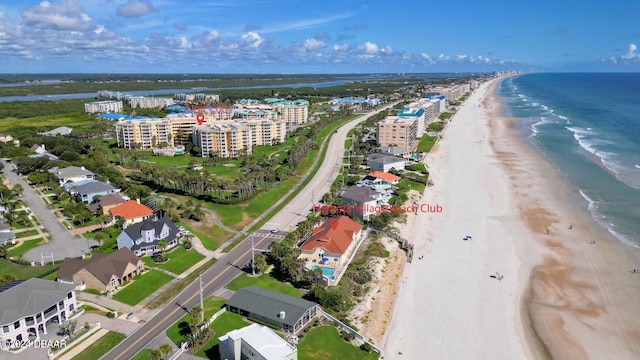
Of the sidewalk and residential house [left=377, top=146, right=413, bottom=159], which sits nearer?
the sidewalk

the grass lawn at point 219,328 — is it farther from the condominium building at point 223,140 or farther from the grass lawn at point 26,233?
the condominium building at point 223,140

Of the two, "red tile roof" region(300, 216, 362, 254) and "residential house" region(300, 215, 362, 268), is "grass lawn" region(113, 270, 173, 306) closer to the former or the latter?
"residential house" region(300, 215, 362, 268)

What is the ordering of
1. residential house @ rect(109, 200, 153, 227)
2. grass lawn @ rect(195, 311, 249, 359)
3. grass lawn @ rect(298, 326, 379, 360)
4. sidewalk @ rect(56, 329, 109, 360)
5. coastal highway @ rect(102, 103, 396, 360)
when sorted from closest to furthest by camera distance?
sidewalk @ rect(56, 329, 109, 360), grass lawn @ rect(298, 326, 379, 360), grass lawn @ rect(195, 311, 249, 359), coastal highway @ rect(102, 103, 396, 360), residential house @ rect(109, 200, 153, 227)

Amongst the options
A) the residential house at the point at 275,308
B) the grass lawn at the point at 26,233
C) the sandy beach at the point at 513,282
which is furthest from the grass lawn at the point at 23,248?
the sandy beach at the point at 513,282

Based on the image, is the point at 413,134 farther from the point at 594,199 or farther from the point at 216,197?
the point at 216,197

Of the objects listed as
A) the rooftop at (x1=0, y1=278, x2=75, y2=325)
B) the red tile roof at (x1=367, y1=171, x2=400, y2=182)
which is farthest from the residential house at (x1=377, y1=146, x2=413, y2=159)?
the rooftop at (x1=0, y1=278, x2=75, y2=325)

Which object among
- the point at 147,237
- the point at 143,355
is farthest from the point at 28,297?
the point at 147,237

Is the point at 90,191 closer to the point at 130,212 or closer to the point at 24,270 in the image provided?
the point at 130,212
